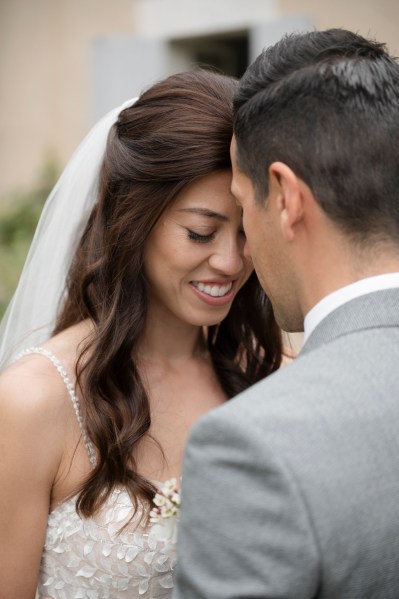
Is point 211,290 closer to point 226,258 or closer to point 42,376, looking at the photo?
Result: point 226,258

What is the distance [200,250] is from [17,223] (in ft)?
15.6

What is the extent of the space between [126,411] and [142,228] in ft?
1.88

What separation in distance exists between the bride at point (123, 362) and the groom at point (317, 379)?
0.75 meters

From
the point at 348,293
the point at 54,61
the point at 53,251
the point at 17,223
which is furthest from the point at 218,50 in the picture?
the point at 348,293

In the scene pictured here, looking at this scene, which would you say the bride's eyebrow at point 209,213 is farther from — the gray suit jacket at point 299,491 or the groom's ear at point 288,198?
the gray suit jacket at point 299,491

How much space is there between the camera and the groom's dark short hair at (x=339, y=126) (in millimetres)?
1706

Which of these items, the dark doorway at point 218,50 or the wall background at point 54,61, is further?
the dark doorway at point 218,50

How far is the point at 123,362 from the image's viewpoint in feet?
9.23

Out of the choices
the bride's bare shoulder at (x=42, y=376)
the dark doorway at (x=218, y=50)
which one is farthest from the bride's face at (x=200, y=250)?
the dark doorway at (x=218, y=50)

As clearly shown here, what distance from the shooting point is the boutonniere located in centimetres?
258

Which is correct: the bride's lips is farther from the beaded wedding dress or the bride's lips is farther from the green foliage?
the green foliage

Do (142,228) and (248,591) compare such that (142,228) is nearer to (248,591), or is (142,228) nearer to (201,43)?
(248,591)

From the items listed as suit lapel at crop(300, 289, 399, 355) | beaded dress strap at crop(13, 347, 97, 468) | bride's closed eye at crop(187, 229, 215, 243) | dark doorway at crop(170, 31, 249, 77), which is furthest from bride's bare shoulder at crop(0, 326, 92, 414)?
dark doorway at crop(170, 31, 249, 77)

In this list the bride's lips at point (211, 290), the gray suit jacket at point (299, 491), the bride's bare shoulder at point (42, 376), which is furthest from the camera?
the bride's lips at point (211, 290)
